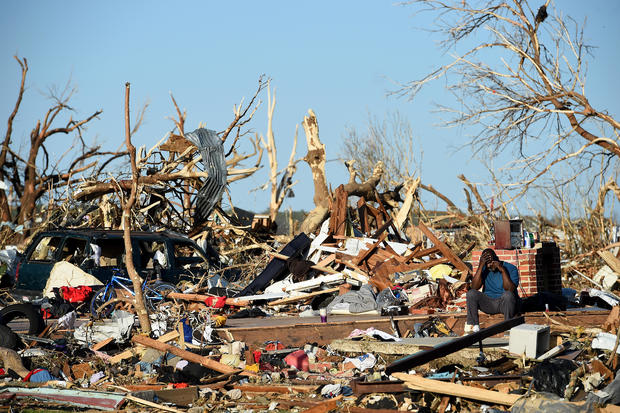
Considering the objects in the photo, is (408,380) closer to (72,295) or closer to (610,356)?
(610,356)

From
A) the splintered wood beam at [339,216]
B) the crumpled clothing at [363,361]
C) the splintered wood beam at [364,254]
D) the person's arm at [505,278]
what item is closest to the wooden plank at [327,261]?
the splintered wood beam at [364,254]

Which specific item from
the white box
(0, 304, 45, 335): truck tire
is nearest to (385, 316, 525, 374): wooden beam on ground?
the white box

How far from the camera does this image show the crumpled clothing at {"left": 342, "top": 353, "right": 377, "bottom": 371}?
9242mm

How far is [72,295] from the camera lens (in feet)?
39.8

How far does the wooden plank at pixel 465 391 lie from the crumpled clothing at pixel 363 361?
178 cm

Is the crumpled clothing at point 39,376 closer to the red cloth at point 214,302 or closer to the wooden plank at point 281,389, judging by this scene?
the wooden plank at point 281,389

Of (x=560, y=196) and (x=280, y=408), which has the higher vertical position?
→ (x=560, y=196)

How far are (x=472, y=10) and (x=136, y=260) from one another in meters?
8.74

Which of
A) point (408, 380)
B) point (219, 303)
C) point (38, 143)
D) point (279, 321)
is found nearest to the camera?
point (408, 380)

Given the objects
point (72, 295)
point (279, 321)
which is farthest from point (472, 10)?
point (72, 295)

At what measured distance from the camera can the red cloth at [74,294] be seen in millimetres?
12109

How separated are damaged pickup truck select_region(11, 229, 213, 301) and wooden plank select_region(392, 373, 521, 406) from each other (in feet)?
23.4

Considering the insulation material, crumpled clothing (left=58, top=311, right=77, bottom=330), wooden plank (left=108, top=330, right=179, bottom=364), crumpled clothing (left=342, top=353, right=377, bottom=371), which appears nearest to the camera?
crumpled clothing (left=342, top=353, right=377, bottom=371)

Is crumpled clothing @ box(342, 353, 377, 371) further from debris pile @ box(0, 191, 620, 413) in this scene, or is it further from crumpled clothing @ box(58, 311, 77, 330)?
crumpled clothing @ box(58, 311, 77, 330)
